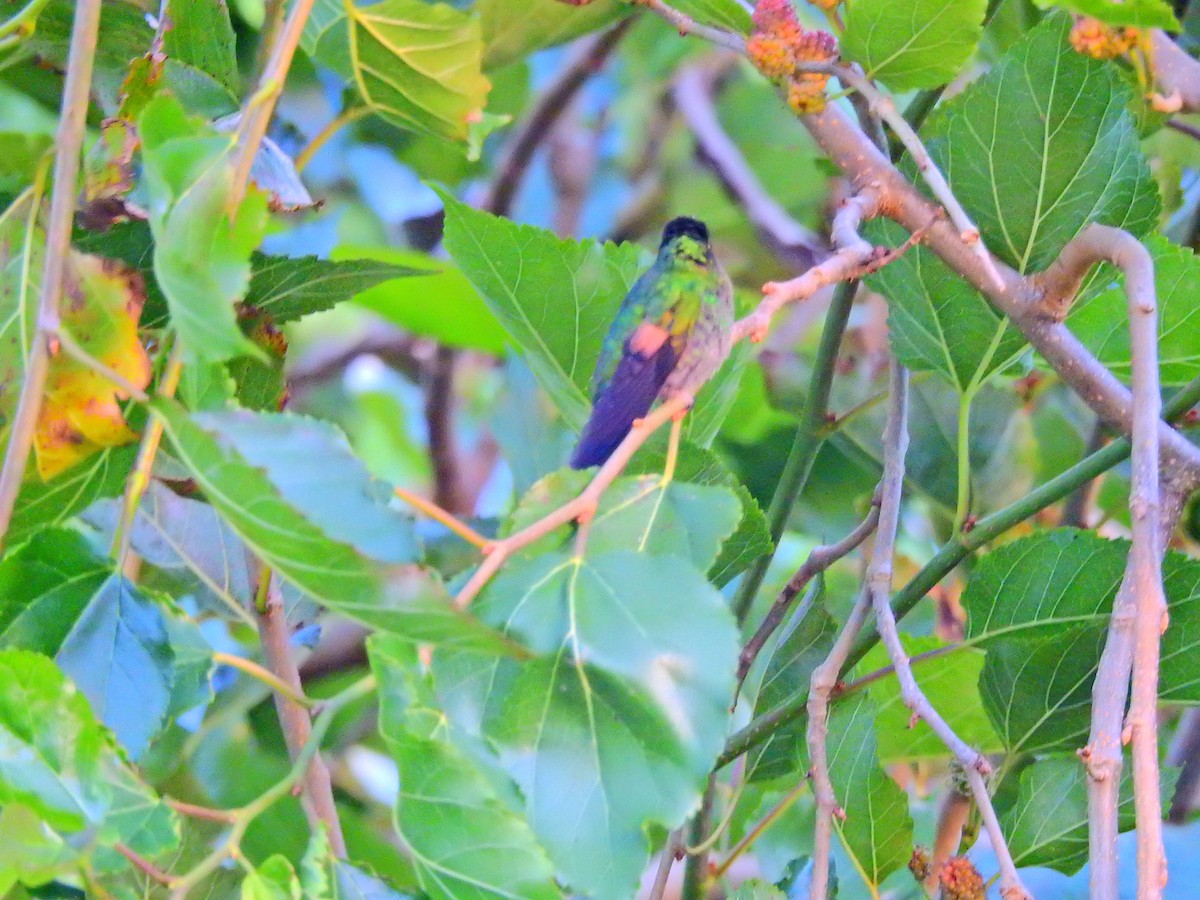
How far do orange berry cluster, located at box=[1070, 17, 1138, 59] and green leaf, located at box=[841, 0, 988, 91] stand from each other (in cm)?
9

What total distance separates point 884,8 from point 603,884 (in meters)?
0.61

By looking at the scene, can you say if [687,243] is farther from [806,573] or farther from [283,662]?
[283,662]

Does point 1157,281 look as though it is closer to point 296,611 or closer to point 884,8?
point 884,8

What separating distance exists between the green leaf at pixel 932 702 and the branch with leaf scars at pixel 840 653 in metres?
0.19

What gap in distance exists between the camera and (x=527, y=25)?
1295mm

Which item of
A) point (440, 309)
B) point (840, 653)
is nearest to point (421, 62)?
point (840, 653)

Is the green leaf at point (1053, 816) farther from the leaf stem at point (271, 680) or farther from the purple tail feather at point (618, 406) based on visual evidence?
the leaf stem at point (271, 680)

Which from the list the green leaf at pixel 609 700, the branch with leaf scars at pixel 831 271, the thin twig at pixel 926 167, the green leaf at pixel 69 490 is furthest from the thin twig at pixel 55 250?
the thin twig at pixel 926 167

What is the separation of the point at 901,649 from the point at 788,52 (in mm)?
403

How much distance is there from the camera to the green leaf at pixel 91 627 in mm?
691

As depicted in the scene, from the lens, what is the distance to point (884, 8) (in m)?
0.90

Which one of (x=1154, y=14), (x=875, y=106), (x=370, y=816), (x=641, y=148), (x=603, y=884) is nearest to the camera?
(x=603, y=884)

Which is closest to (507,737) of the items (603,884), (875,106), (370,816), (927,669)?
(603,884)

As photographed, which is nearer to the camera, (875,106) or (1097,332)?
(875,106)
